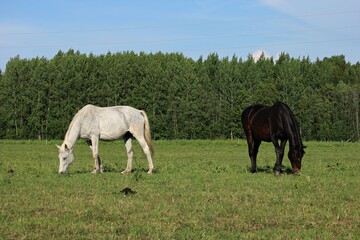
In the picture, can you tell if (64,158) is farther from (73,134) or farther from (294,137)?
(294,137)

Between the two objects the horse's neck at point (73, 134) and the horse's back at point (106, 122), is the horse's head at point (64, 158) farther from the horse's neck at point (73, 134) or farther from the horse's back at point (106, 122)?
the horse's back at point (106, 122)

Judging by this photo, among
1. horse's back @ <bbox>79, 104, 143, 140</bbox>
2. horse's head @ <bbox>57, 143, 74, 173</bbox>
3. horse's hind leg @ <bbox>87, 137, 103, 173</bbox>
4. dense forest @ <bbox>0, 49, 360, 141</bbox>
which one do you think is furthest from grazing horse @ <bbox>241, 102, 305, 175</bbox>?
dense forest @ <bbox>0, 49, 360, 141</bbox>

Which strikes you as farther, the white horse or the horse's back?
the horse's back

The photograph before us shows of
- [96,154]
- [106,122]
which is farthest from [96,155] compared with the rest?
[106,122]

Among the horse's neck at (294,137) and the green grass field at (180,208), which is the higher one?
the horse's neck at (294,137)

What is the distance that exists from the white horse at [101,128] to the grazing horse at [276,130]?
3.95 m

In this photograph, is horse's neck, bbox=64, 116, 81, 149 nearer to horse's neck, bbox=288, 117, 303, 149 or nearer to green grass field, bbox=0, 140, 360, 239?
green grass field, bbox=0, 140, 360, 239

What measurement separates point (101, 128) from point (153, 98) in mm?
62841

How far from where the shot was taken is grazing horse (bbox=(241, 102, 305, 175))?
16578mm

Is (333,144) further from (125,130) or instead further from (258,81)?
(125,130)

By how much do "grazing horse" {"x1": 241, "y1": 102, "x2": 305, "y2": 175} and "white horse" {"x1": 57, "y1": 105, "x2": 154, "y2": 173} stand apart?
395 cm

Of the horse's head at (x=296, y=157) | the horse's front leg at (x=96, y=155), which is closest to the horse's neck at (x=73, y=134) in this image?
the horse's front leg at (x=96, y=155)

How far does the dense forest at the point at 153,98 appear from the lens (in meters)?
79.6

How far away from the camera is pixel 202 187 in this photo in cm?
1310
